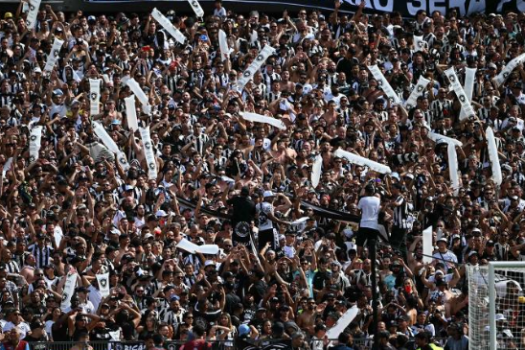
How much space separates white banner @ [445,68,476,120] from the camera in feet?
92.6

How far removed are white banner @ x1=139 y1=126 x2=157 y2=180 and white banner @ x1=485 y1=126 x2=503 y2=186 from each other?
18.3 feet

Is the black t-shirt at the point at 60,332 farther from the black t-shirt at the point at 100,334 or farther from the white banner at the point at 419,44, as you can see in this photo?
the white banner at the point at 419,44

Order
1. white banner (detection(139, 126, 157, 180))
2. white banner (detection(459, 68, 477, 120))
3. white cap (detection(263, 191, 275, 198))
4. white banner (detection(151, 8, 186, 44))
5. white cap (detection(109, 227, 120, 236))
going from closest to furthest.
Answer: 1. white cap (detection(109, 227, 120, 236))
2. white cap (detection(263, 191, 275, 198))
3. white banner (detection(139, 126, 157, 180))
4. white banner (detection(459, 68, 477, 120))
5. white banner (detection(151, 8, 186, 44))

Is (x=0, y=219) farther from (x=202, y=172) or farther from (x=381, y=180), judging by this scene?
(x=381, y=180)

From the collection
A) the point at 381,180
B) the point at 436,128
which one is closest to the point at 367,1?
the point at 436,128

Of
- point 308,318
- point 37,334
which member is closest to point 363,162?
point 308,318

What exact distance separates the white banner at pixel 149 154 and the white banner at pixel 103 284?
11.8 feet

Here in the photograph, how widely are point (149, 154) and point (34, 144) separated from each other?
1.82m

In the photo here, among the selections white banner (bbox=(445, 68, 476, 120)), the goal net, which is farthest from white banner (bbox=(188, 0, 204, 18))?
the goal net

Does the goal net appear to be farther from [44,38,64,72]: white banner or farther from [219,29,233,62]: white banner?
[44,38,64,72]: white banner

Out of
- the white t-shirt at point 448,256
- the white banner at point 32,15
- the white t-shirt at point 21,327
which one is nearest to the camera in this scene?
the white t-shirt at point 21,327

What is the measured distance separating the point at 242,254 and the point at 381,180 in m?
3.57

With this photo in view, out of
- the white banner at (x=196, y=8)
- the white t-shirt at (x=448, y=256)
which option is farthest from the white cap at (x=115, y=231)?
the white banner at (x=196, y=8)

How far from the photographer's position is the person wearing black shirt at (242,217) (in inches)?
957
